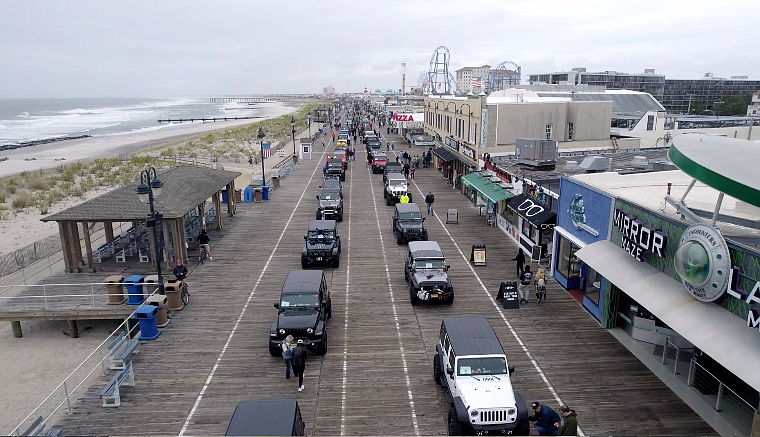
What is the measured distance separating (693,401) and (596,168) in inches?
511

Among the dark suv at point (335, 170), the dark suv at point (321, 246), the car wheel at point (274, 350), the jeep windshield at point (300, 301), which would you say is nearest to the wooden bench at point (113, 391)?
the car wheel at point (274, 350)

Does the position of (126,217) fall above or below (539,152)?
below

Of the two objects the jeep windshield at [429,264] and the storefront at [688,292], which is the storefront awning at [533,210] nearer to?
the storefront at [688,292]

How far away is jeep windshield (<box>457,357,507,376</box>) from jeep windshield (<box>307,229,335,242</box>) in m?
12.7

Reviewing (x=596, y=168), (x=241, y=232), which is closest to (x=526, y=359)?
(x=596, y=168)

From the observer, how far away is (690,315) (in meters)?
11.7

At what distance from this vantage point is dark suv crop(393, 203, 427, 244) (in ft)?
85.7

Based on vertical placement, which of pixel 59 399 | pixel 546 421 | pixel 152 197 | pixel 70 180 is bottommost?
pixel 59 399

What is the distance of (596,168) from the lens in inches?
926

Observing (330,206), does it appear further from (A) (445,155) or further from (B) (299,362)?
(B) (299,362)

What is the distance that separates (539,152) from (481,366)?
19.6 meters

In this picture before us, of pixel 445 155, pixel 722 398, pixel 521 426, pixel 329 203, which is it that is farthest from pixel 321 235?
pixel 445 155

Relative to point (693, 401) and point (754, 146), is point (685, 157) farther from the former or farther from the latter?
point (693, 401)

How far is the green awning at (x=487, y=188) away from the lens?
87.4 feet
